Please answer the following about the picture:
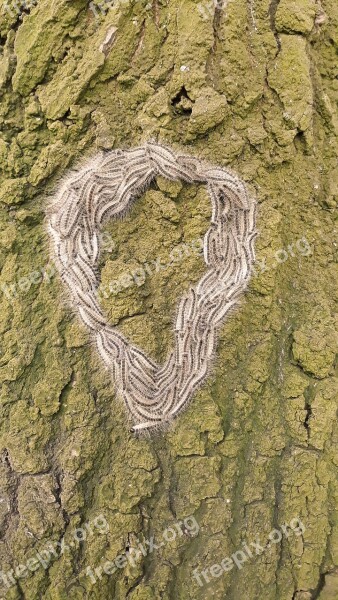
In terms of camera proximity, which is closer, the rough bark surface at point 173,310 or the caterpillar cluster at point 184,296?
the rough bark surface at point 173,310

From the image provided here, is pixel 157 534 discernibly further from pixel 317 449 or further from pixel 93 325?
pixel 93 325

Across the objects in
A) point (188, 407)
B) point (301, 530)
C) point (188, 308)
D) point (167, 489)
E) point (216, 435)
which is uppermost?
point (188, 308)

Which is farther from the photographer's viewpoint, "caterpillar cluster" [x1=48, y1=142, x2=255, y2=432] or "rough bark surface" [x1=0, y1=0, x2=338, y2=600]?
"caterpillar cluster" [x1=48, y1=142, x2=255, y2=432]

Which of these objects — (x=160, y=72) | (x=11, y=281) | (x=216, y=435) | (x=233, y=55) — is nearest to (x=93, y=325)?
(x=11, y=281)
